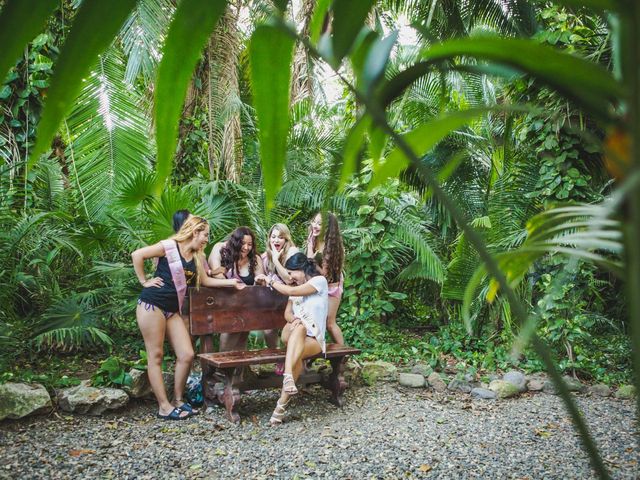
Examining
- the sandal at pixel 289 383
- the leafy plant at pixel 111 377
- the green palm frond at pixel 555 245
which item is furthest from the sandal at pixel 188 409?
the green palm frond at pixel 555 245

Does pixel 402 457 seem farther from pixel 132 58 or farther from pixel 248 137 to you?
pixel 248 137

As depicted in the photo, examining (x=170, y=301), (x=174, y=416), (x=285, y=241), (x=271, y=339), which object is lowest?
(x=174, y=416)

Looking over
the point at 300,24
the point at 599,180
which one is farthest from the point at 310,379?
the point at 300,24

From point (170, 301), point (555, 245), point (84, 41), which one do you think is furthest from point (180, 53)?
point (170, 301)

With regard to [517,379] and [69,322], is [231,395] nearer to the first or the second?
[69,322]

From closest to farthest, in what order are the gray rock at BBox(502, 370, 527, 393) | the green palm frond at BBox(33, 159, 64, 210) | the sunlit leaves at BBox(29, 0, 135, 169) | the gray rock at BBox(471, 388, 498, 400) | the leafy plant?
the sunlit leaves at BBox(29, 0, 135, 169) → the leafy plant → the gray rock at BBox(471, 388, 498, 400) → the gray rock at BBox(502, 370, 527, 393) → the green palm frond at BBox(33, 159, 64, 210)

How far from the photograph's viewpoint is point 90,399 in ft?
15.0

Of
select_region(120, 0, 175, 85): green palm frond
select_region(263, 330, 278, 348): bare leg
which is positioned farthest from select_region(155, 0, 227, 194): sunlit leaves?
select_region(120, 0, 175, 85): green palm frond

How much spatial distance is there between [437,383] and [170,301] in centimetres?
297

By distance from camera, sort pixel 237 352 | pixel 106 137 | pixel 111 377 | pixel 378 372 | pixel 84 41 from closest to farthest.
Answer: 1. pixel 84 41
2. pixel 237 352
3. pixel 111 377
4. pixel 106 137
5. pixel 378 372

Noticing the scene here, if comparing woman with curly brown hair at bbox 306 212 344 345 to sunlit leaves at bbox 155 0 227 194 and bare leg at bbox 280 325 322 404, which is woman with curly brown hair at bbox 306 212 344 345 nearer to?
bare leg at bbox 280 325 322 404

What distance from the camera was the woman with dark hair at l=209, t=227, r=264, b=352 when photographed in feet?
17.2

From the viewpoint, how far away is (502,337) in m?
7.06

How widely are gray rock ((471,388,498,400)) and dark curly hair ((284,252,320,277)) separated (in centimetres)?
222
